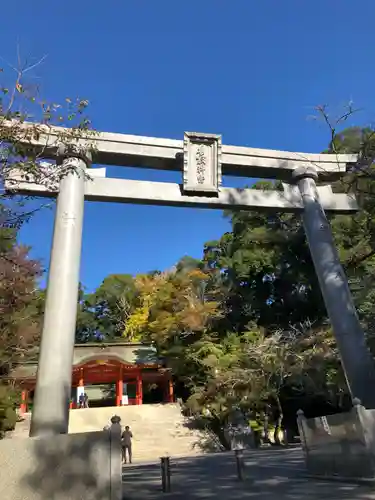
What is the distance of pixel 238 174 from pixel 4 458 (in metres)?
6.96

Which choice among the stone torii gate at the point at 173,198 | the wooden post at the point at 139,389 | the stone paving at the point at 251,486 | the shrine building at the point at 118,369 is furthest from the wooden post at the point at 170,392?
the stone torii gate at the point at 173,198

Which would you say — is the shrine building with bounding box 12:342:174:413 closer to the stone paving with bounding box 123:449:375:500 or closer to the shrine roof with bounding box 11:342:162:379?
the shrine roof with bounding box 11:342:162:379

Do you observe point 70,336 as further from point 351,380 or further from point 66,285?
point 351,380

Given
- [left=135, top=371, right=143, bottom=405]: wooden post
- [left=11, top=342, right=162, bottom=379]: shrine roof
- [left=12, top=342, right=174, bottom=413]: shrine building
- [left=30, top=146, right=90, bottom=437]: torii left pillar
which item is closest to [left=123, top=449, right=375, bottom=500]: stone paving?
[left=30, top=146, right=90, bottom=437]: torii left pillar

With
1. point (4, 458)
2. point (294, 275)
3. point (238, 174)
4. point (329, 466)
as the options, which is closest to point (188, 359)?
point (294, 275)

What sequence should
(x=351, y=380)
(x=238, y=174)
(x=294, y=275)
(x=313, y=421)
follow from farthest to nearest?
(x=294, y=275) → (x=238, y=174) → (x=351, y=380) → (x=313, y=421)

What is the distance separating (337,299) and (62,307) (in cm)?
494

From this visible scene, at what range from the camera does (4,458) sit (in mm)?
4516

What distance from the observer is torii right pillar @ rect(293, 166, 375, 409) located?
7297 millimetres

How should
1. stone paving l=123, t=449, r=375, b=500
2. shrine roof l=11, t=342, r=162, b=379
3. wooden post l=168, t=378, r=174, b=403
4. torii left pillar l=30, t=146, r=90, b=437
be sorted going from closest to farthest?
stone paving l=123, t=449, r=375, b=500 → torii left pillar l=30, t=146, r=90, b=437 → shrine roof l=11, t=342, r=162, b=379 → wooden post l=168, t=378, r=174, b=403

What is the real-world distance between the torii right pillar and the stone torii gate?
2 centimetres

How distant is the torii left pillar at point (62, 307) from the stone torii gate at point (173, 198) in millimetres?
14

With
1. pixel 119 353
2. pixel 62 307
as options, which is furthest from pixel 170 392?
pixel 62 307

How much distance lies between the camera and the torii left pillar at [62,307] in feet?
19.4
